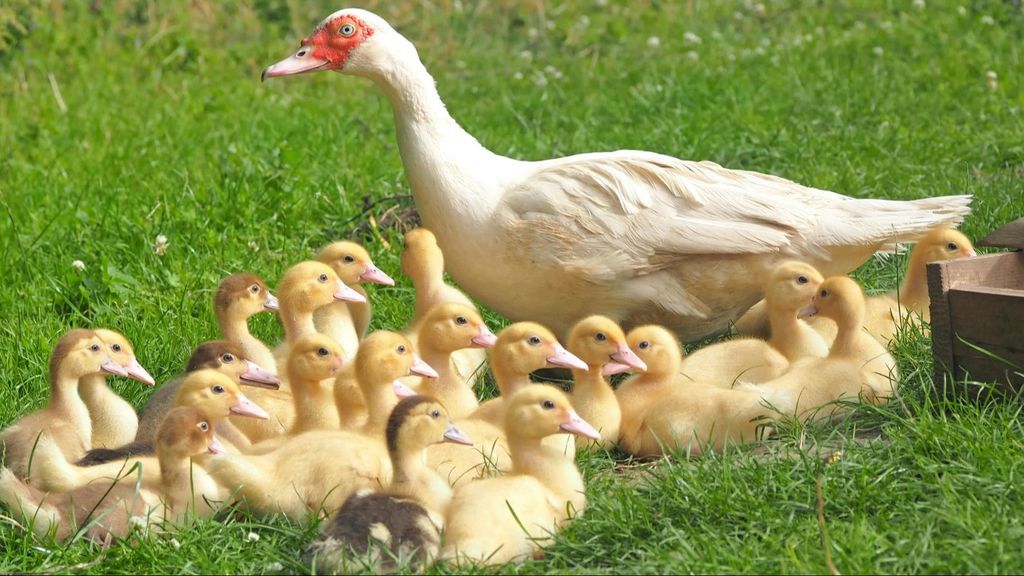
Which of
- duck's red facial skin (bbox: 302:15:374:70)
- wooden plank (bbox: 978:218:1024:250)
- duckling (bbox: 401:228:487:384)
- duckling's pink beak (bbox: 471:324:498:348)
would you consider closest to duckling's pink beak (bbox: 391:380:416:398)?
duckling's pink beak (bbox: 471:324:498:348)

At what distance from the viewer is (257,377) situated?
17.4 feet

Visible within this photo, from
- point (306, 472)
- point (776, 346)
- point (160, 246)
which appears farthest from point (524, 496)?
point (160, 246)

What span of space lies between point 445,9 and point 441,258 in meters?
8.52

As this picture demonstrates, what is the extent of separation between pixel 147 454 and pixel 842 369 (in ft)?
8.49

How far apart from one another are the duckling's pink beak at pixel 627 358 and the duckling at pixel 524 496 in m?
0.58

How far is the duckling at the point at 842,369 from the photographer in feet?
16.6

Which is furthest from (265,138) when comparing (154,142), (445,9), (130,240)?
(445,9)

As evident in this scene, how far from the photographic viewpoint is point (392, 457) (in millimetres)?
4359

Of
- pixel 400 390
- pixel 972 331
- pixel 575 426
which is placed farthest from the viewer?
pixel 400 390

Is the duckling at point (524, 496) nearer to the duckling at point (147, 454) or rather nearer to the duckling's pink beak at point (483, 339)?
the duckling's pink beak at point (483, 339)

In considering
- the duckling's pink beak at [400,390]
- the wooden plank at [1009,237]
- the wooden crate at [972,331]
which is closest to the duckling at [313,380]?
the duckling's pink beak at [400,390]

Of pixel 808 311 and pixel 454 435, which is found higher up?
pixel 454 435

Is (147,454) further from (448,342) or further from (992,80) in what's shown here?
(992,80)

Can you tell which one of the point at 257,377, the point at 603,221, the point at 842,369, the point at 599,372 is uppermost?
the point at 603,221
